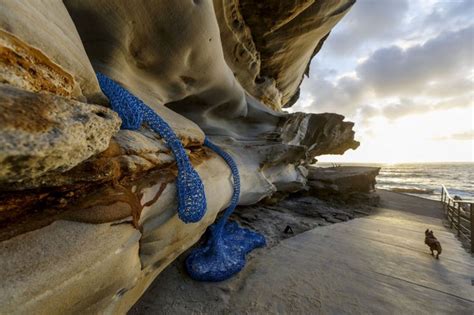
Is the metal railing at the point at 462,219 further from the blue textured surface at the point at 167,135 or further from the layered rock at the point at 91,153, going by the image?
the blue textured surface at the point at 167,135

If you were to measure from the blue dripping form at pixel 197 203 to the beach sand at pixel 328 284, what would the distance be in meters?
0.16

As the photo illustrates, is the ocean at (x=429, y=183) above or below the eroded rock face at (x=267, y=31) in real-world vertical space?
below

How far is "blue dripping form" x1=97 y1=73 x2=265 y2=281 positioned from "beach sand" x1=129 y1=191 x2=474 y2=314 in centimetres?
16

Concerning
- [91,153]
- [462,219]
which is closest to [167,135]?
[91,153]

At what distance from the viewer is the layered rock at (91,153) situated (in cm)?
74

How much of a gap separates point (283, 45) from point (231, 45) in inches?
54.1

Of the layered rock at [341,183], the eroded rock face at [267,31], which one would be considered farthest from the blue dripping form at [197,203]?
the layered rock at [341,183]

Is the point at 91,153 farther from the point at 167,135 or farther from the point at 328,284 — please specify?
the point at 328,284

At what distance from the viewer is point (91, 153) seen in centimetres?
83

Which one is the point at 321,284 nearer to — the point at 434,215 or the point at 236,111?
the point at 236,111

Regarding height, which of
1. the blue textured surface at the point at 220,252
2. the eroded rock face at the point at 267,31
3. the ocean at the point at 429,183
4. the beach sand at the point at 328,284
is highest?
the eroded rock face at the point at 267,31

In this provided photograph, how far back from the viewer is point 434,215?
8.46 meters

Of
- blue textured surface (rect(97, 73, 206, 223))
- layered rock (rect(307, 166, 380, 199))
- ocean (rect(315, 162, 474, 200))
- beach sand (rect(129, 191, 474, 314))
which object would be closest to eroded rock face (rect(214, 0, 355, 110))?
blue textured surface (rect(97, 73, 206, 223))

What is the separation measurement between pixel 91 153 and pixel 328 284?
3063 millimetres
